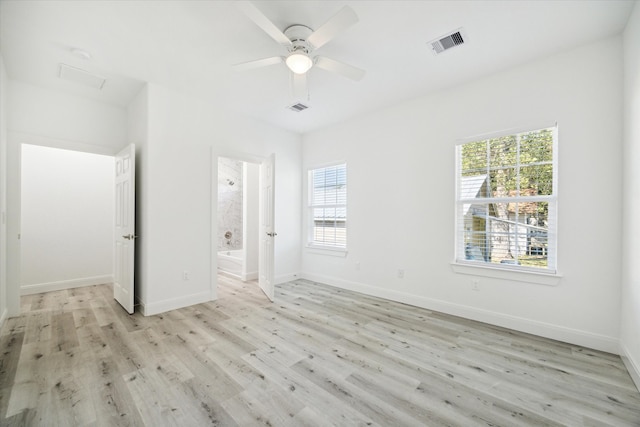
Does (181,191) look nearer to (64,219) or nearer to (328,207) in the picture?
(328,207)

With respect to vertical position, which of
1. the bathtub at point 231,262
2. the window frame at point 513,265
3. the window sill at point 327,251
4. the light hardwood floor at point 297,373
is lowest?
the light hardwood floor at point 297,373

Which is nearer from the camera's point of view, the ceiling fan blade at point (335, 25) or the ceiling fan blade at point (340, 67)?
the ceiling fan blade at point (335, 25)

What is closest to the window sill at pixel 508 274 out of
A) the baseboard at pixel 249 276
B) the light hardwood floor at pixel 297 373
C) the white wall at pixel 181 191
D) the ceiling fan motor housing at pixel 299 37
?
the light hardwood floor at pixel 297 373

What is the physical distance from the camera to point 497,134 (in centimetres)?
311

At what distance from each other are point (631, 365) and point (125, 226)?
5.21 meters

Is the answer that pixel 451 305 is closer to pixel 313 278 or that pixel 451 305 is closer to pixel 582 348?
pixel 582 348

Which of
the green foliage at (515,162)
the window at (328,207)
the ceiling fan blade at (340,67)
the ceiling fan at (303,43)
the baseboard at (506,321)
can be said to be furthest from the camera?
the window at (328,207)

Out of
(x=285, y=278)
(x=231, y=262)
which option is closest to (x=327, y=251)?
(x=285, y=278)

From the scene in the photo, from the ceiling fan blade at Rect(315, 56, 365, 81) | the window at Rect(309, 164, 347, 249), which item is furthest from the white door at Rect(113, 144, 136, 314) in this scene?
the window at Rect(309, 164, 347, 249)

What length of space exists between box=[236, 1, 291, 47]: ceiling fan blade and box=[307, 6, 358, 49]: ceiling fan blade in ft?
0.76

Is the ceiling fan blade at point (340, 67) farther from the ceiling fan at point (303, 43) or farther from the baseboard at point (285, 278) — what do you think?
the baseboard at point (285, 278)

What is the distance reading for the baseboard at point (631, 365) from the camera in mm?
2006

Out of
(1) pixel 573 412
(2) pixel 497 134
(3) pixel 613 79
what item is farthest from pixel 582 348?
(3) pixel 613 79

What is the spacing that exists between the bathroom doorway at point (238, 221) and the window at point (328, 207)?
45.5 inches
